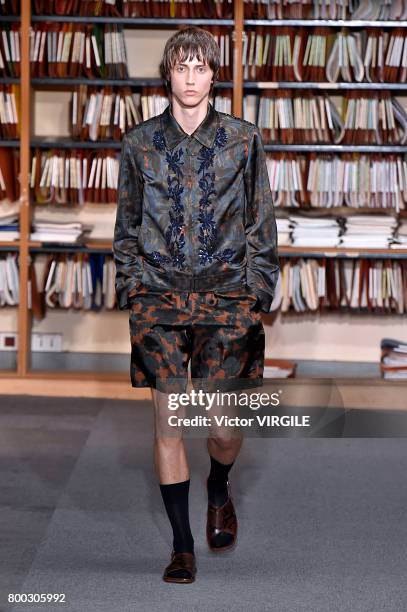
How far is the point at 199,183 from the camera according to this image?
108 inches

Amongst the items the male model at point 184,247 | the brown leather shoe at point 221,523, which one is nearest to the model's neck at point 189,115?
the male model at point 184,247

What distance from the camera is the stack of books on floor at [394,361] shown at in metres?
5.21

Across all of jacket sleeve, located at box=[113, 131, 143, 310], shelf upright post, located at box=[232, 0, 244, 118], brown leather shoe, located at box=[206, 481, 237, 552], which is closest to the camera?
jacket sleeve, located at box=[113, 131, 143, 310]

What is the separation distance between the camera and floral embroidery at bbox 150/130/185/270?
2.74m

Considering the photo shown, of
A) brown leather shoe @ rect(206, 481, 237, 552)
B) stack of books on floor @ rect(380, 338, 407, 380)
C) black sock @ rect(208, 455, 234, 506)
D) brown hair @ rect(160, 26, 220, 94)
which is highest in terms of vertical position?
brown hair @ rect(160, 26, 220, 94)

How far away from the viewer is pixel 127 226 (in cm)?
281

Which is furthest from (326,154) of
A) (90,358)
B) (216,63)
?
(216,63)

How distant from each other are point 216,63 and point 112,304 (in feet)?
9.45

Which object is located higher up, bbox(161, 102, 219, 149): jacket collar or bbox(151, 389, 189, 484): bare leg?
bbox(161, 102, 219, 149): jacket collar

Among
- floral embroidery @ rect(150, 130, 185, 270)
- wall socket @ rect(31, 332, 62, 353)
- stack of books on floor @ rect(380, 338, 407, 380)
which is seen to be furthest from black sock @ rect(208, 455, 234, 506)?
wall socket @ rect(31, 332, 62, 353)

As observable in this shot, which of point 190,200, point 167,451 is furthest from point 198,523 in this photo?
point 190,200

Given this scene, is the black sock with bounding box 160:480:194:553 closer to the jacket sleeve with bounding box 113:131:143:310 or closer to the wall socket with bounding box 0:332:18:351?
the jacket sleeve with bounding box 113:131:143:310

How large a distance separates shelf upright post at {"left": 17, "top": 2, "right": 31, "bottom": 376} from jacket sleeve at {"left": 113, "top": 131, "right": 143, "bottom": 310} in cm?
262

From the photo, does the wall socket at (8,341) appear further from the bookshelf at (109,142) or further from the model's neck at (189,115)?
the model's neck at (189,115)
